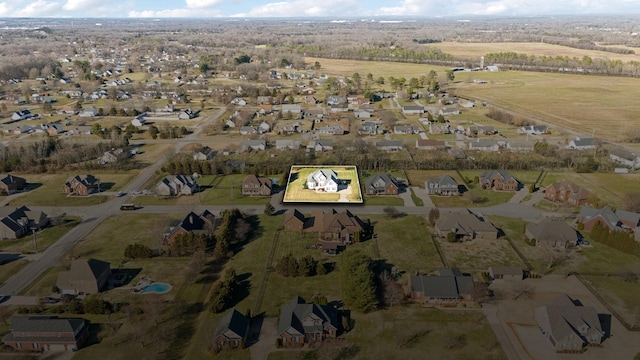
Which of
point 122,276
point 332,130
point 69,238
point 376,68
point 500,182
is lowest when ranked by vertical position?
point 122,276

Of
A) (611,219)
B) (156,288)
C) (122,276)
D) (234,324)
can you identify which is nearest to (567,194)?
(611,219)

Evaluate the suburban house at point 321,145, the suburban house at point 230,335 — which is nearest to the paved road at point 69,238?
→ the suburban house at point 230,335

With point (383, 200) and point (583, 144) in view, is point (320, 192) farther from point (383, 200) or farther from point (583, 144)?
point (583, 144)

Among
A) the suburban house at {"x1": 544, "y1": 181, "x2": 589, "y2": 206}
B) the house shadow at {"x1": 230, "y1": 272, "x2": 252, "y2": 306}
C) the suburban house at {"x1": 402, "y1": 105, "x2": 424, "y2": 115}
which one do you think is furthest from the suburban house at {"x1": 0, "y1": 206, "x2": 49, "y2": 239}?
the suburban house at {"x1": 402, "y1": 105, "x2": 424, "y2": 115}

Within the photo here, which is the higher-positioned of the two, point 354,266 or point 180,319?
point 354,266

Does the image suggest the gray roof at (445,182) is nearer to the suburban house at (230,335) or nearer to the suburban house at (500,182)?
the suburban house at (500,182)

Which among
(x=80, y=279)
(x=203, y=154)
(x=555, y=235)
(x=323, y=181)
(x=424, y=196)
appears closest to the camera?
(x=80, y=279)

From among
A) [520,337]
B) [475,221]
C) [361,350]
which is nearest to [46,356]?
[361,350]

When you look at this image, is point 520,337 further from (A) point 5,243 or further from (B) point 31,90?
(B) point 31,90
